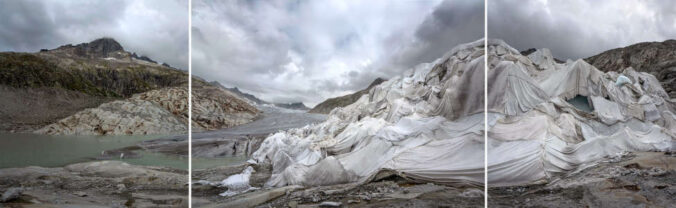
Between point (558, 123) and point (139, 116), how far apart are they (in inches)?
1062

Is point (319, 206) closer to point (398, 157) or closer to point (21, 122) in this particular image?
point (398, 157)

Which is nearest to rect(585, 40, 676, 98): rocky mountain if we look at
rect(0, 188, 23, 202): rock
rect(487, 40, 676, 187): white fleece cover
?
rect(487, 40, 676, 187): white fleece cover

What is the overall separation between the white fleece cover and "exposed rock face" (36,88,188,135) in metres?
17.0

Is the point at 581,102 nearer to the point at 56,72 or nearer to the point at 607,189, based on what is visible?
the point at 607,189

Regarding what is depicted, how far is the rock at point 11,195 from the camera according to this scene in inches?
107

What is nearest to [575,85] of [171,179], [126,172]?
[171,179]

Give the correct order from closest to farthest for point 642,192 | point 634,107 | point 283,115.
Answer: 1. point 642,192
2. point 634,107
3. point 283,115

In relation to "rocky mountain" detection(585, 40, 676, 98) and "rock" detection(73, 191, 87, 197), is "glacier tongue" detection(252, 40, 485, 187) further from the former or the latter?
"rocky mountain" detection(585, 40, 676, 98)

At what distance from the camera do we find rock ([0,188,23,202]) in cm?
271

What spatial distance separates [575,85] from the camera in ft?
23.9

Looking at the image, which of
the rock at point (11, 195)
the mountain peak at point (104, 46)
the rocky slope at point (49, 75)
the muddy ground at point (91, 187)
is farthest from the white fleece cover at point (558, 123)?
the mountain peak at point (104, 46)

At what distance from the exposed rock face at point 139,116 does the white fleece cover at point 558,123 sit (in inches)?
670

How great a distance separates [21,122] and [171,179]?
265cm

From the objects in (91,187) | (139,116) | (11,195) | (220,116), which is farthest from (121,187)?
Result: (220,116)
